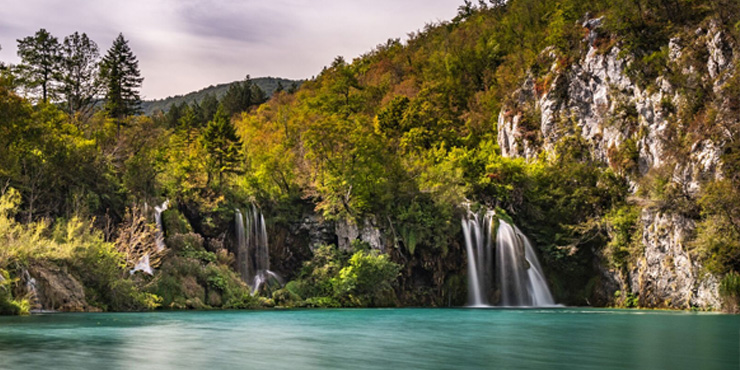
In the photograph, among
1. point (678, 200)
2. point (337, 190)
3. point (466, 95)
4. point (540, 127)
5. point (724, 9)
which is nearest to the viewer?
point (678, 200)

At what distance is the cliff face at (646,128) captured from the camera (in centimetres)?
3544

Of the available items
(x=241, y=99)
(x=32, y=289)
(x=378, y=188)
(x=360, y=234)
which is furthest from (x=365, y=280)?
(x=241, y=99)

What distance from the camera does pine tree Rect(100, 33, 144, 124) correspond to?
49.9 m

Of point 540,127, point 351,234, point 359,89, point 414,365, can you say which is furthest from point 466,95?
point 414,365

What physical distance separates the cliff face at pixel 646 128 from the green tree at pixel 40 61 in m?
36.8

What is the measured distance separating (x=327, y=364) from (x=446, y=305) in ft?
96.9

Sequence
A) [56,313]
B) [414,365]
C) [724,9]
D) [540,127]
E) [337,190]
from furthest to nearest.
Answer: [540,127], [337,190], [724,9], [56,313], [414,365]

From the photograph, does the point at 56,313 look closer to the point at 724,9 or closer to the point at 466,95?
the point at 724,9

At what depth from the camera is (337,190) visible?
137ft

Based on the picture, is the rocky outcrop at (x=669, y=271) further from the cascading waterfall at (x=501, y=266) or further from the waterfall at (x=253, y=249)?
the waterfall at (x=253, y=249)

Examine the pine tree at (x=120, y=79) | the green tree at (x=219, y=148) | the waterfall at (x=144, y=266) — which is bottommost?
the waterfall at (x=144, y=266)

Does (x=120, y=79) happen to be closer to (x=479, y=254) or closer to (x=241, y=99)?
(x=479, y=254)

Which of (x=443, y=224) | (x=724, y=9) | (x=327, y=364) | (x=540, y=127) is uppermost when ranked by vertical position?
(x=724, y=9)

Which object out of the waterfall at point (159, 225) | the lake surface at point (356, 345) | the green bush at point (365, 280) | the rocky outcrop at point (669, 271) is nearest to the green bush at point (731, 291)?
the rocky outcrop at point (669, 271)
